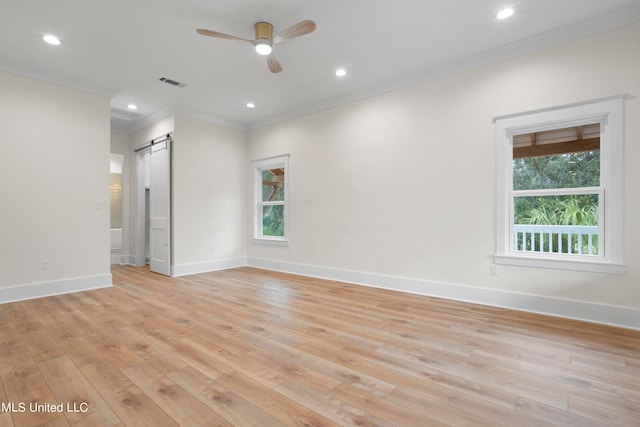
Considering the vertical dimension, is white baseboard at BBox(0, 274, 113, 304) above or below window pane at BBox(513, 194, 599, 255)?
below

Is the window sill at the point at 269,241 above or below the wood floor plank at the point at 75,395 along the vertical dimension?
above

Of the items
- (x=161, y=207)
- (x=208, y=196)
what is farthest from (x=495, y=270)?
(x=161, y=207)

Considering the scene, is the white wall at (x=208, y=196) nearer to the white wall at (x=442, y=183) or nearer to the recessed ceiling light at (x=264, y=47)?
the white wall at (x=442, y=183)

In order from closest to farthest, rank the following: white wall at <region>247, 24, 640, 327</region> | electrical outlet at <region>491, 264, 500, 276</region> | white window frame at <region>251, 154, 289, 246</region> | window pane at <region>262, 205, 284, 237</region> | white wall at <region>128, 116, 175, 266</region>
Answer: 1. white wall at <region>247, 24, 640, 327</region>
2. electrical outlet at <region>491, 264, 500, 276</region>
3. white window frame at <region>251, 154, 289, 246</region>
4. window pane at <region>262, 205, 284, 237</region>
5. white wall at <region>128, 116, 175, 266</region>

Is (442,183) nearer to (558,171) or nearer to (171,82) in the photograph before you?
(558,171)

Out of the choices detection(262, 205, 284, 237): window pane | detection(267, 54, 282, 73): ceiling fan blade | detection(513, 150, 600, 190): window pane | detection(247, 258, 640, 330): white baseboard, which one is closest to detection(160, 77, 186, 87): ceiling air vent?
detection(267, 54, 282, 73): ceiling fan blade

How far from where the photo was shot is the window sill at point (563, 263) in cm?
273

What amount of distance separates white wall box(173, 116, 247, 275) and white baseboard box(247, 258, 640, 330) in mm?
1939

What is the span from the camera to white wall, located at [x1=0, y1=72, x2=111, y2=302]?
3.63 metres

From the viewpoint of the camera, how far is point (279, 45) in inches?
126

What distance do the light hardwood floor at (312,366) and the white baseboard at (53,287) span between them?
0.20 metres

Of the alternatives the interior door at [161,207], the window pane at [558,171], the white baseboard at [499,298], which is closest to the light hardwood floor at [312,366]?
the white baseboard at [499,298]

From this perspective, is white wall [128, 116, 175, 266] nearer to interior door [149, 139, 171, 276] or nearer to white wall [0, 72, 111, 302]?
interior door [149, 139, 171, 276]

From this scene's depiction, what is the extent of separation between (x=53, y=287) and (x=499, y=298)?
18.1 ft
